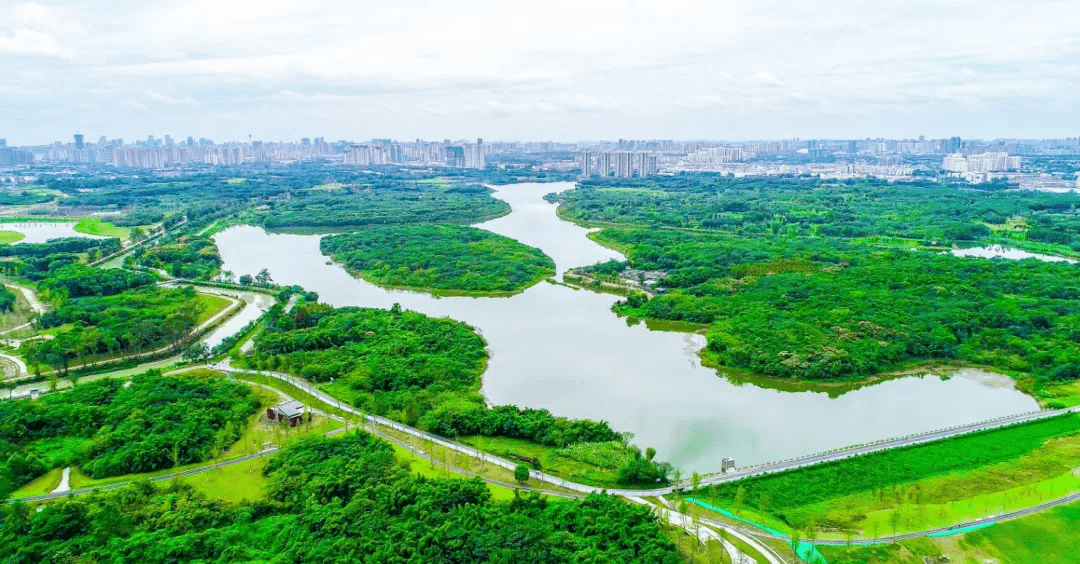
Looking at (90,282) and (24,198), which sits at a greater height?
(24,198)

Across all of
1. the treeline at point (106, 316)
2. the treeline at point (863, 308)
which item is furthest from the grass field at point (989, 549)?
the treeline at point (106, 316)

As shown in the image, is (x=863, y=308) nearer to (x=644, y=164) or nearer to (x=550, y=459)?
(x=550, y=459)

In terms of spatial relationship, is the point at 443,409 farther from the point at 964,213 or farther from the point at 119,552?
the point at 964,213

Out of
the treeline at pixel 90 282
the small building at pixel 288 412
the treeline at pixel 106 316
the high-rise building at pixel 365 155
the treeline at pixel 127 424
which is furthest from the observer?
the high-rise building at pixel 365 155

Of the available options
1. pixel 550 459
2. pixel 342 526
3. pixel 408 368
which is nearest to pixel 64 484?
pixel 342 526

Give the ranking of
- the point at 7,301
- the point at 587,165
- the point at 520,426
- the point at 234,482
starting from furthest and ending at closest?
the point at 587,165 → the point at 7,301 → the point at 520,426 → the point at 234,482

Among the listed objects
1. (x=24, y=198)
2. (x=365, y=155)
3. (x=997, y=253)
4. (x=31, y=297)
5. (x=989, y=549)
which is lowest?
(x=989, y=549)

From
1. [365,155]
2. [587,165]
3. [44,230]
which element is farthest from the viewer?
[365,155]

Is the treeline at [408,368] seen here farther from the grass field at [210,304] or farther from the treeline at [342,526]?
the grass field at [210,304]
